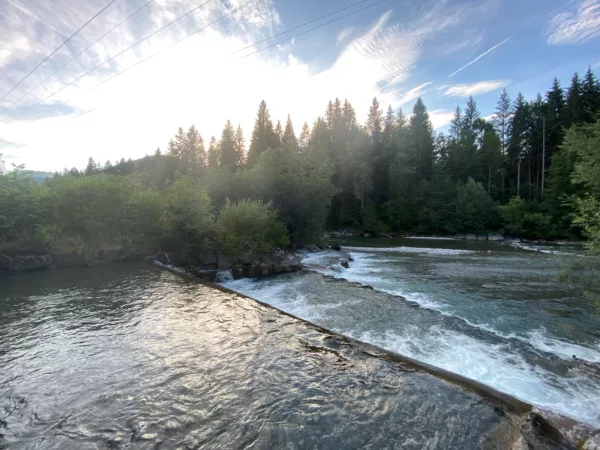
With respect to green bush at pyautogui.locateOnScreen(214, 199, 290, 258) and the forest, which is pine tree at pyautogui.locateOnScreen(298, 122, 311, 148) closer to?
the forest

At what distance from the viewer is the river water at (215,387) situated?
13.9ft

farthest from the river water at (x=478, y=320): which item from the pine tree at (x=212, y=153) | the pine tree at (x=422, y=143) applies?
the pine tree at (x=212, y=153)

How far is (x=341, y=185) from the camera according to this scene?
55719 mm

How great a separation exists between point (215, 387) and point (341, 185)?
52.3 metres

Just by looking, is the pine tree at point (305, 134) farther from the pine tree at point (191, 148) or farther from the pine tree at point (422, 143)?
the pine tree at point (191, 148)

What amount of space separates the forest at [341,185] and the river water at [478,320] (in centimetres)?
330

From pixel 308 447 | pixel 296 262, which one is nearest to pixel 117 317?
pixel 308 447

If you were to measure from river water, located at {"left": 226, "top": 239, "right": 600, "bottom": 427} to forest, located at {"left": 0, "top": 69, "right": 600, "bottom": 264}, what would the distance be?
330cm

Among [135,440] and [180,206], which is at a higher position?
[180,206]

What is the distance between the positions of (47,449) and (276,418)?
10.3 feet

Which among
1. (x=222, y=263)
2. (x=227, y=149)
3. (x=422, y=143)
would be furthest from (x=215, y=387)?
(x=227, y=149)

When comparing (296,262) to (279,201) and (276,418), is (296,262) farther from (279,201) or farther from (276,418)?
(276,418)

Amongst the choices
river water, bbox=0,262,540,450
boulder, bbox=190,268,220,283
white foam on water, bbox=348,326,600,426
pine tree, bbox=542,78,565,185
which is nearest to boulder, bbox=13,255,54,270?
river water, bbox=0,262,540,450

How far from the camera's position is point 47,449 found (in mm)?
3908
